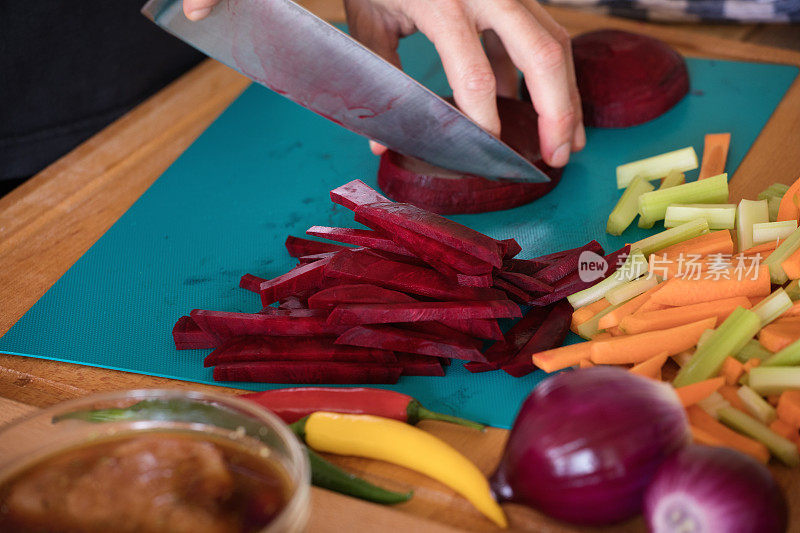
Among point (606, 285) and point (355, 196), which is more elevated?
point (355, 196)

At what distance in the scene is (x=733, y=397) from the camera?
5.23ft

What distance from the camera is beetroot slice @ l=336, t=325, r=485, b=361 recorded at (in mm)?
1826

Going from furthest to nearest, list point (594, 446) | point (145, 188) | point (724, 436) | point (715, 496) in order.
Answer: point (145, 188) → point (724, 436) → point (594, 446) → point (715, 496)

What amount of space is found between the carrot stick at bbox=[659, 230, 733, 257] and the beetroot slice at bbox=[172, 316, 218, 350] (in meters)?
1.31

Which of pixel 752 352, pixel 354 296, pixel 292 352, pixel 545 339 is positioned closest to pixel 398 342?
pixel 354 296

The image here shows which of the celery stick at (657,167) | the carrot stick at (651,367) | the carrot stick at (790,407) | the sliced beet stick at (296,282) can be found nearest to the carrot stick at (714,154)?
the celery stick at (657,167)

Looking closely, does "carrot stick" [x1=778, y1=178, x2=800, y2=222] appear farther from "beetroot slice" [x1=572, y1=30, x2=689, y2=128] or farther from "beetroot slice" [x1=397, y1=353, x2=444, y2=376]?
"beetroot slice" [x1=397, y1=353, x2=444, y2=376]

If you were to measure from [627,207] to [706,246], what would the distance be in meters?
0.36

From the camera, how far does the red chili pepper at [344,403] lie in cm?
165

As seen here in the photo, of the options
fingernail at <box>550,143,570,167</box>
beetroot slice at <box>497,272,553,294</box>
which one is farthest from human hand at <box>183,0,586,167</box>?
beetroot slice at <box>497,272,553,294</box>

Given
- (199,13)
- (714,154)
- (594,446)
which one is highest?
(199,13)

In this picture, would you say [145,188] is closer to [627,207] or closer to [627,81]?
[627,207]

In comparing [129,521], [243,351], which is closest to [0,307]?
[243,351]

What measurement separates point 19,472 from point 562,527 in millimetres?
973
